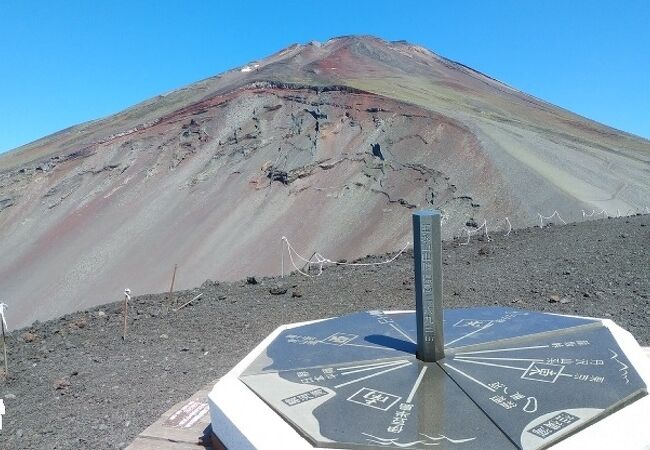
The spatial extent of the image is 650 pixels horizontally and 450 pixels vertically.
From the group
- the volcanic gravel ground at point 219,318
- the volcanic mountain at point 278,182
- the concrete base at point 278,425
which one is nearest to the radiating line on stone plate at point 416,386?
the concrete base at point 278,425

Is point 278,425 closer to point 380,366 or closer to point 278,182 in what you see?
point 380,366

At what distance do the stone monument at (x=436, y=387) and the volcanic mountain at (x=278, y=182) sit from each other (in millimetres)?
13698

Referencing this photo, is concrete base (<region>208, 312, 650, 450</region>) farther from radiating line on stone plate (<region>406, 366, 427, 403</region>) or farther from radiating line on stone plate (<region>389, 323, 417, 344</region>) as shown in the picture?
radiating line on stone plate (<region>389, 323, 417, 344</region>)

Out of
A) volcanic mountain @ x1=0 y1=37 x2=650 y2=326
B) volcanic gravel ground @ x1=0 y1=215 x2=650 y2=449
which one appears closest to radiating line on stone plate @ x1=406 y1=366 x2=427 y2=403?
volcanic gravel ground @ x1=0 y1=215 x2=650 y2=449

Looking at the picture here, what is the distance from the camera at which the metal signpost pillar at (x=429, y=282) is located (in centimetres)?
404

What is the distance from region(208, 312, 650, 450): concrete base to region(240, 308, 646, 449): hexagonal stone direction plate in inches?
2.3

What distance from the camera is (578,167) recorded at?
73.0ft

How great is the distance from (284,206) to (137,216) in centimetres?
694

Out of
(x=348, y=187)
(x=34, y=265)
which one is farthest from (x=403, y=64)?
(x=34, y=265)

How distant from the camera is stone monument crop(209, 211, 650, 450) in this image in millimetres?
3160

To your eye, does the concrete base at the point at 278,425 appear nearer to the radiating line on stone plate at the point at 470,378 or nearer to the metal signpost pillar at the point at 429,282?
the radiating line on stone plate at the point at 470,378

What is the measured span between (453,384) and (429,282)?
70 centimetres

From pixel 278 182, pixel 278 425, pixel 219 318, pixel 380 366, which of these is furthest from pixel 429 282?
pixel 278 182

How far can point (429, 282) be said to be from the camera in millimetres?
4062
